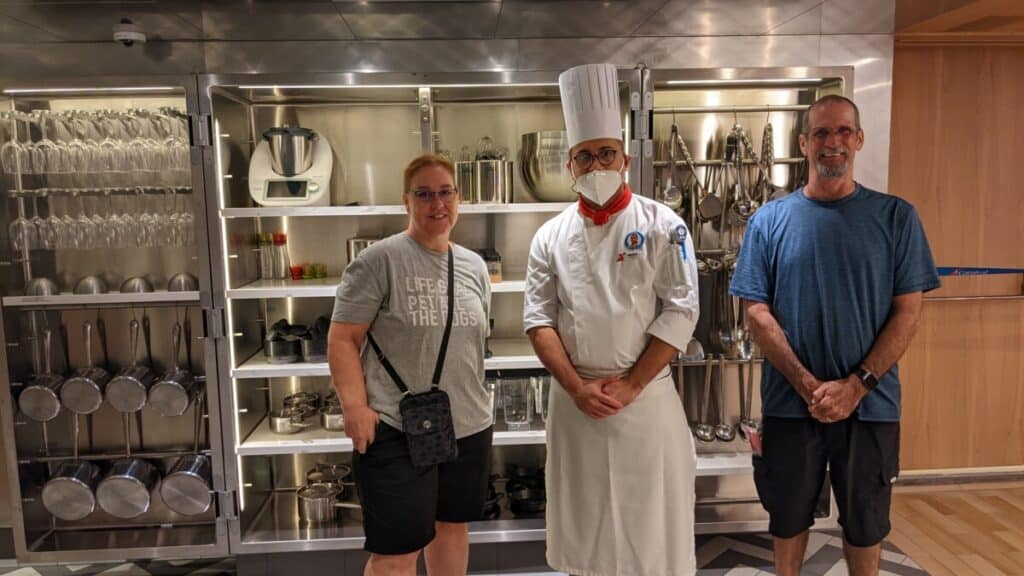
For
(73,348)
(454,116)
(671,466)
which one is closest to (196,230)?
(73,348)

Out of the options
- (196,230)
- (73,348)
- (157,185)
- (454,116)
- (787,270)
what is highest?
(454,116)

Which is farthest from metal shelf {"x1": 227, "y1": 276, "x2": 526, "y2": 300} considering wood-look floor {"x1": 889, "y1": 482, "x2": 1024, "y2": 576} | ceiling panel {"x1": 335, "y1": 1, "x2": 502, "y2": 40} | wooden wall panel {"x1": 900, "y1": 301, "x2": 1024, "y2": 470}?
wooden wall panel {"x1": 900, "y1": 301, "x2": 1024, "y2": 470}

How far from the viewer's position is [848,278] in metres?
1.82

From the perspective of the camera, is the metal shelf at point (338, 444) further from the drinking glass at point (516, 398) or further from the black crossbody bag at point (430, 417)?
the black crossbody bag at point (430, 417)

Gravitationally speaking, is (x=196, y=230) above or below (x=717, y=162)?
below

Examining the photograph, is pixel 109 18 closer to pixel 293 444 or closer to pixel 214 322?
pixel 214 322

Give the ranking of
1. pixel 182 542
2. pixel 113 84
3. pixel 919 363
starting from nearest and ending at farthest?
pixel 113 84 → pixel 182 542 → pixel 919 363

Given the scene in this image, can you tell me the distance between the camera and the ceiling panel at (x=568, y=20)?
2.58m

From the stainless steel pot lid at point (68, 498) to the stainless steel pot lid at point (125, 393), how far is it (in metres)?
0.33

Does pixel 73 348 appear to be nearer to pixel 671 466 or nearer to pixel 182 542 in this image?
pixel 182 542

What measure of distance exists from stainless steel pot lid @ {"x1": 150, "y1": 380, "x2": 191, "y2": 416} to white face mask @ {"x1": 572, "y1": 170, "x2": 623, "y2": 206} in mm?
1843

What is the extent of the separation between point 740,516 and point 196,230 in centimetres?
243

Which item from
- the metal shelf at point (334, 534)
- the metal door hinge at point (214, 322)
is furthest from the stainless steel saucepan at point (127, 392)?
the metal shelf at point (334, 534)

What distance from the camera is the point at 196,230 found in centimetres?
240
